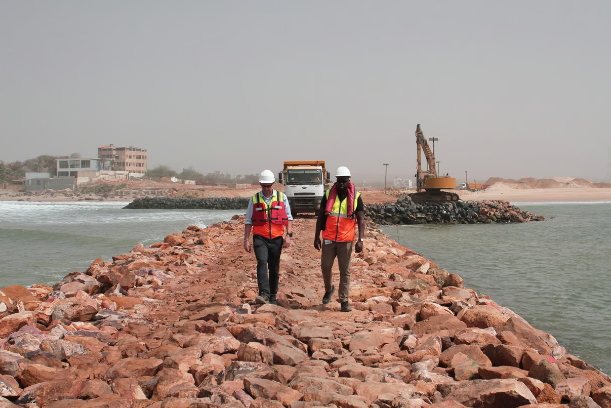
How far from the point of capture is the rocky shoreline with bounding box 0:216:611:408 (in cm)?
381

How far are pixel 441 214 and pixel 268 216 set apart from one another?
111ft

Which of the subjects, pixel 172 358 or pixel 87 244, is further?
pixel 87 244

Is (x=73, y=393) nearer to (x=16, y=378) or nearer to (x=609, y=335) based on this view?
(x=16, y=378)

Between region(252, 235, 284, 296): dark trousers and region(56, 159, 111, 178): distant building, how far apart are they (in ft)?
353

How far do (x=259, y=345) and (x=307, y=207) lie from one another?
738 inches

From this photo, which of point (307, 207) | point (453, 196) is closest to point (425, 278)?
point (307, 207)

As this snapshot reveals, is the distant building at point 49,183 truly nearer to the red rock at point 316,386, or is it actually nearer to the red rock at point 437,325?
the red rock at point 437,325

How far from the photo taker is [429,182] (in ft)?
138

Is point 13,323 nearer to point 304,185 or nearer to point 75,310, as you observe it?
point 75,310

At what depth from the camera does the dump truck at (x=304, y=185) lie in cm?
2320

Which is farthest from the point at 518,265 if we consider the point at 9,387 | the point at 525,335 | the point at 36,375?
the point at 9,387

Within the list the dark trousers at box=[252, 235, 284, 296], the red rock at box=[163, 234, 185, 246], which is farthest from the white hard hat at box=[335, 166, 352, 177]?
the red rock at box=[163, 234, 185, 246]

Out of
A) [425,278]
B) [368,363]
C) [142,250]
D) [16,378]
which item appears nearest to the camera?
[16,378]

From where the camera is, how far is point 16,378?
4059mm
